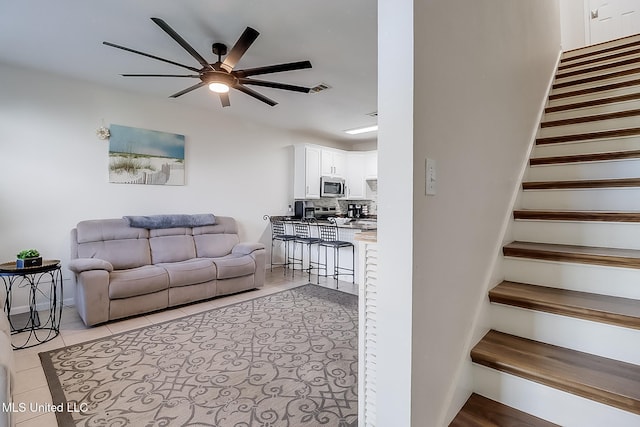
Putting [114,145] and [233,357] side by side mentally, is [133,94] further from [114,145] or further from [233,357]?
[233,357]

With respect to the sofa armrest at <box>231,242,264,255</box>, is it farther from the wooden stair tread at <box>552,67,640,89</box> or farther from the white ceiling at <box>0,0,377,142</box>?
the wooden stair tread at <box>552,67,640,89</box>

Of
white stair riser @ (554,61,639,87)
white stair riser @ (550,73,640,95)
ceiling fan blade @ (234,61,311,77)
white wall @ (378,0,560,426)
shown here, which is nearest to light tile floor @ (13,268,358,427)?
white wall @ (378,0,560,426)

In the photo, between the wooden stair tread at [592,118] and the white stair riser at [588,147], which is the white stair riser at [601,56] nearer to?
the wooden stair tread at [592,118]

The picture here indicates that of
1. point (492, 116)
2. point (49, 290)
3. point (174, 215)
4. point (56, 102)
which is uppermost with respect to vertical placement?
point (56, 102)

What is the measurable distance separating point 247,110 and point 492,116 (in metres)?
4.04

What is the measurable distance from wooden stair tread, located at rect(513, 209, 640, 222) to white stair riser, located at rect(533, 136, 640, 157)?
697 millimetres

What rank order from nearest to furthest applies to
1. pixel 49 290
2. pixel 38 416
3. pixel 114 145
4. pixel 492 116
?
pixel 492 116
pixel 38 416
pixel 49 290
pixel 114 145

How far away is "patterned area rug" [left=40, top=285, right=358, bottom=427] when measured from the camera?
5.62 feet

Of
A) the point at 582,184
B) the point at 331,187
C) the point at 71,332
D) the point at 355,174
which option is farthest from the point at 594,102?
the point at 71,332

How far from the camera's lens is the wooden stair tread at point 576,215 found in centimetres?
158

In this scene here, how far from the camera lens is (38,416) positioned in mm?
1714

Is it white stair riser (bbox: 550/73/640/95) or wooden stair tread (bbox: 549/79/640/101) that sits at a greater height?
white stair riser (bbox: 550/73/640/95)

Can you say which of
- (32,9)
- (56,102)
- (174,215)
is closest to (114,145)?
(56,102)

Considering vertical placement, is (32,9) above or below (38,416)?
above
